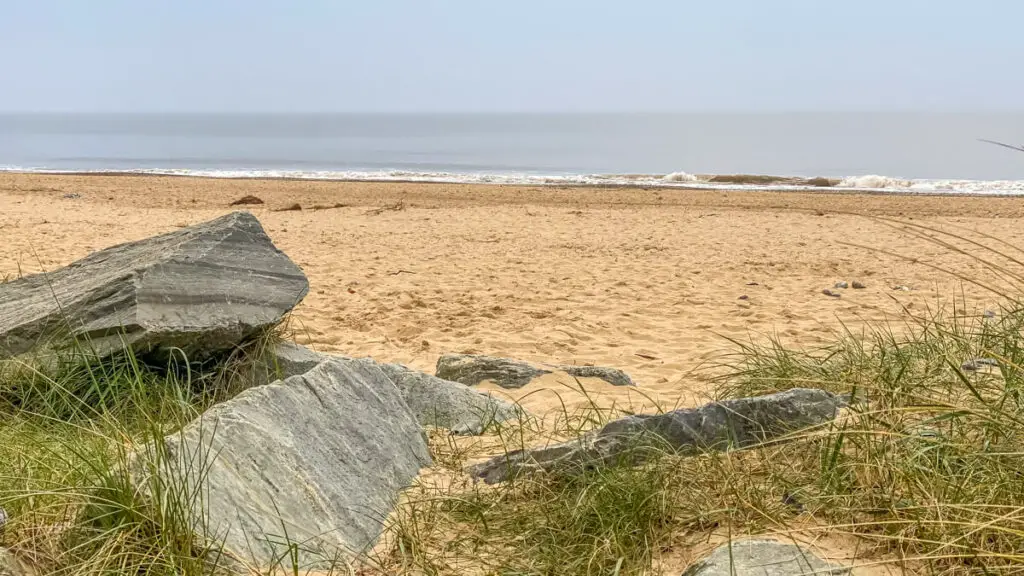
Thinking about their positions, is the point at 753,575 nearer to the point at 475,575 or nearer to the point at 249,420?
the point at 475,575

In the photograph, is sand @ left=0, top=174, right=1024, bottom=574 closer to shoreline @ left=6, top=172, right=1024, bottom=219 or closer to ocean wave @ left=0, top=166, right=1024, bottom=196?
shoreline @ left=6, top=172, right=1024, bottom=219

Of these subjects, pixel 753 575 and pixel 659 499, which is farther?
pixel 659 499

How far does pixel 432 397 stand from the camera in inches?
187

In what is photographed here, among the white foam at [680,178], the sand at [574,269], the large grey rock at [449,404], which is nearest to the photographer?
the large grey rock at [449,404]

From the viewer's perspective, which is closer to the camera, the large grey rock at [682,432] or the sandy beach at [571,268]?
the large grey rock at [682,432]

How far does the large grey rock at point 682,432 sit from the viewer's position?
131 inches

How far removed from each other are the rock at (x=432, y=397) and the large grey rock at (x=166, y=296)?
0.23 meters

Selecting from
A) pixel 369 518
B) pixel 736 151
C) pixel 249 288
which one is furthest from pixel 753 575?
pixel 736 151

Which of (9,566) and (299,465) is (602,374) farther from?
(9,566)

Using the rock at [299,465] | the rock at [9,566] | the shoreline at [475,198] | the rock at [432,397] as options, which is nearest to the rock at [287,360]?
the rock at [432,397]

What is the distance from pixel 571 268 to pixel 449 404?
19.0 ft

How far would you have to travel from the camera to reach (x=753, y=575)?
2420mm

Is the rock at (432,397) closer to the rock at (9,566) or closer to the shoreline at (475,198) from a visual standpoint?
the rock at (9,566)

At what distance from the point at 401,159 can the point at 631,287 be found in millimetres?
38644
